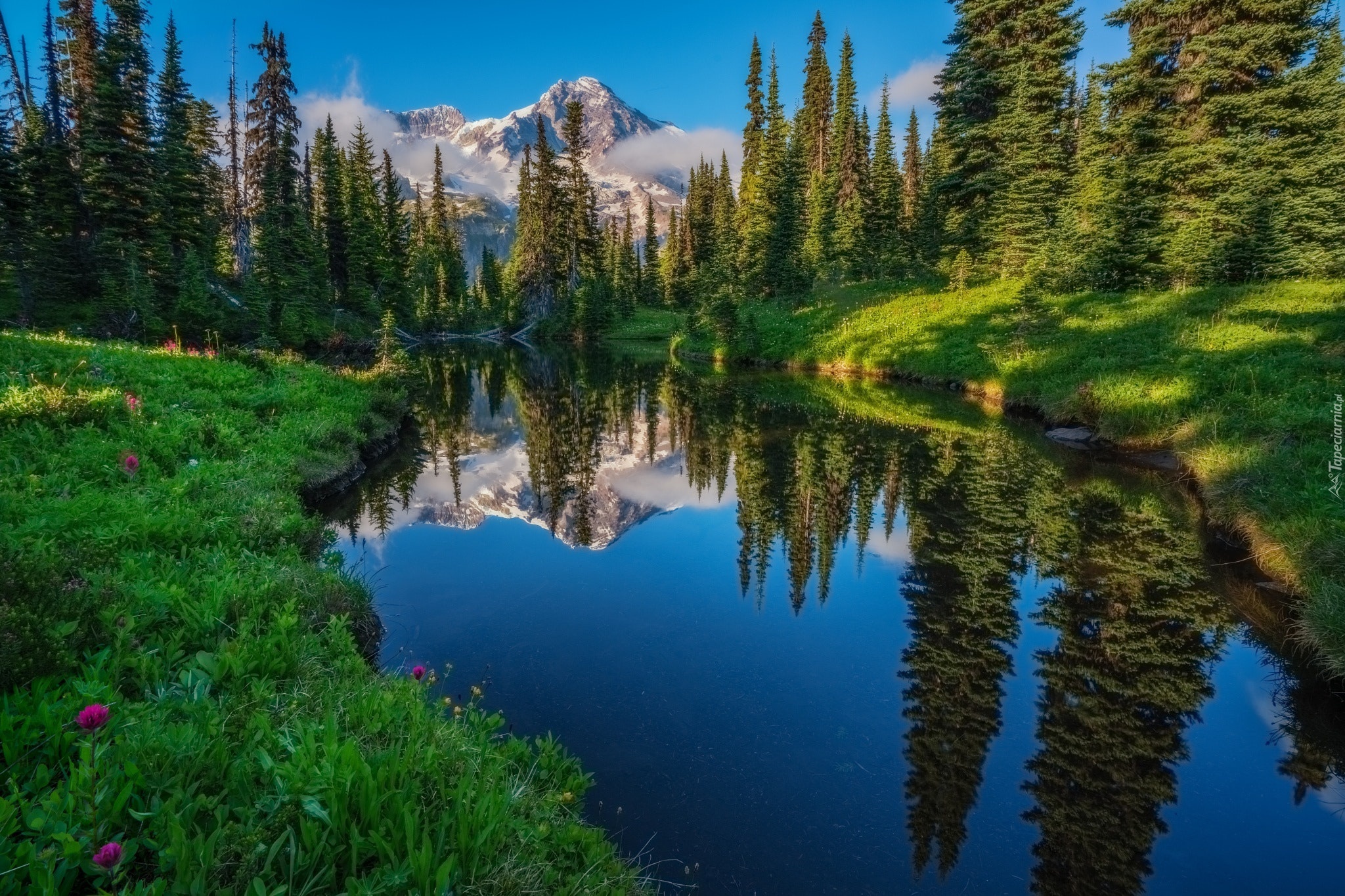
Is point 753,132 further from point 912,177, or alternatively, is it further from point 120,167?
point 120,167

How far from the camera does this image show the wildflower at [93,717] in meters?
2.64

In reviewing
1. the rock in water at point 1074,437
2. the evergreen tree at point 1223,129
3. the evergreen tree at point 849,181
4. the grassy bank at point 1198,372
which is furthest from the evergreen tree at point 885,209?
the rock in water at point 1074,437

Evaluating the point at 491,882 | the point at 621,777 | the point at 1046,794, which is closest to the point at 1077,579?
the point at 1046,794

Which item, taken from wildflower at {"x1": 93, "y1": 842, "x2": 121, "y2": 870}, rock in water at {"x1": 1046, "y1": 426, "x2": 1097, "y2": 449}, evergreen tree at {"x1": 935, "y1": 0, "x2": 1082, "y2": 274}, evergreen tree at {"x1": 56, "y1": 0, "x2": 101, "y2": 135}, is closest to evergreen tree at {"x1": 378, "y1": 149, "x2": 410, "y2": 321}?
evergreen tree at {"x1": 56, "y1": 0, "x2": 101, "y2": 135}

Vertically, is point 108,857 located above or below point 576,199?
below

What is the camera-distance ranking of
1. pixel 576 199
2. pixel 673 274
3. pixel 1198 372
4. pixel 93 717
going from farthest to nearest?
pixel 673 274 < pixel 576 199 < pixel 1198 372 < pixel 93 717

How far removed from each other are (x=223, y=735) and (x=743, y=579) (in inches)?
263

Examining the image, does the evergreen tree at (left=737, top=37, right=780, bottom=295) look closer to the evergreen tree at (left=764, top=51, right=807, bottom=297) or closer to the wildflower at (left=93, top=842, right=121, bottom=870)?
the evergreen tree at (left=764, top=51, right=807, bottom=297)

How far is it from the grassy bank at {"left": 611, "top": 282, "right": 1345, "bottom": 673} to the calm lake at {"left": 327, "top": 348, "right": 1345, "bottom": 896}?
2.84 ft

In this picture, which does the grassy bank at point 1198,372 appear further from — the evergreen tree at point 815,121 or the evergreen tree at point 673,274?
the evergreen tree at point 673,274

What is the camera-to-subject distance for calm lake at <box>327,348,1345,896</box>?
14.6ft

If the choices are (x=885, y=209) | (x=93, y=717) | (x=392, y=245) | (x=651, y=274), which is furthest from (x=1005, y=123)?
(x=651, y=274)

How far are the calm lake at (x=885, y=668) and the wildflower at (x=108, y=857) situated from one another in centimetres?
304

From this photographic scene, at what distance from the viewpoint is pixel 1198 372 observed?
14602 millimetres
